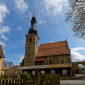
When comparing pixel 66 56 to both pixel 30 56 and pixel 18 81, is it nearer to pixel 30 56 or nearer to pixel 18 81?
pixel 30 56

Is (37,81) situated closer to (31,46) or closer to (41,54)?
(41,54)

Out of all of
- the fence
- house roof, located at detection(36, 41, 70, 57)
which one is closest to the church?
house roof, located at detection(36, 41, 70, 57)

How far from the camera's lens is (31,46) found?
3534cm

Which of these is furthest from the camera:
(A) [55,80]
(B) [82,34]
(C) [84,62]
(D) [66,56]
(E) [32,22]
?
(E) [32,22]

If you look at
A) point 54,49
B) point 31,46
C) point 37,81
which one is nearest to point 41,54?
point 31,46

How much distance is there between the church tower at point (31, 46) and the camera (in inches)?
1316

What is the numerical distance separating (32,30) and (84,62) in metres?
22.5

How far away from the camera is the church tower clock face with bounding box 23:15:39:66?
110 ft

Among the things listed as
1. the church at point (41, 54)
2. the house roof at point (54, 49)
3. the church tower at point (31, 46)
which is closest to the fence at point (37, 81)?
the church at point (41, 54)

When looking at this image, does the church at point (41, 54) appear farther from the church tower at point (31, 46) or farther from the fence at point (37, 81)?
the fence at point (37, 81)

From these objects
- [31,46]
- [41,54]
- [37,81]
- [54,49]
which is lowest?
[37,81]

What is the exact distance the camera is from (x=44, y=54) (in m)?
34.2

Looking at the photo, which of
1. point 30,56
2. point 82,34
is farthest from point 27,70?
point 82,34

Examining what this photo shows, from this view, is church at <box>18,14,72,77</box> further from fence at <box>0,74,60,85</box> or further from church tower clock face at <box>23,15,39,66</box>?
fence at <box>0,74,60,85</box>
